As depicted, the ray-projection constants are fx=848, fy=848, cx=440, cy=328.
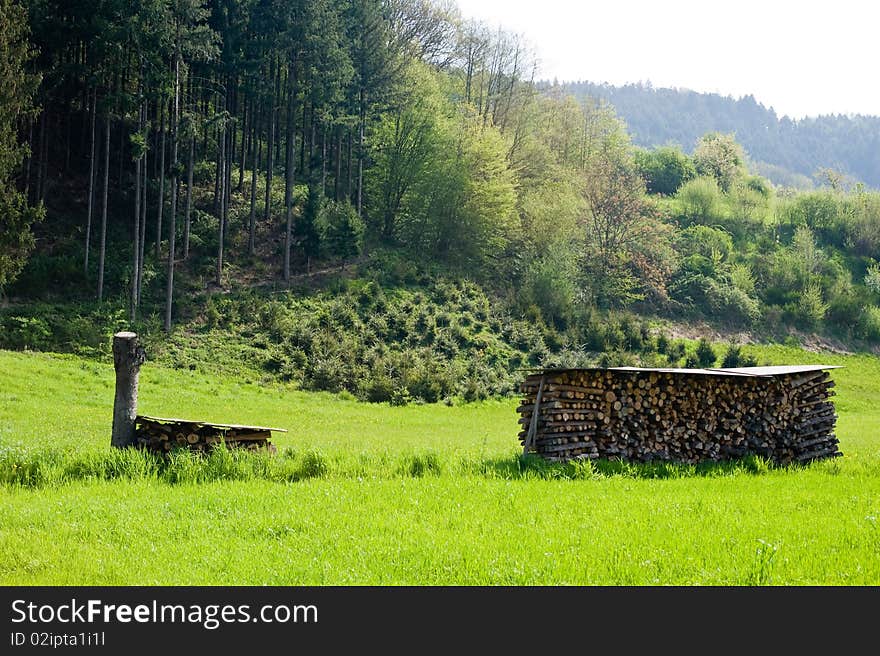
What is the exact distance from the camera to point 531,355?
4503 cm

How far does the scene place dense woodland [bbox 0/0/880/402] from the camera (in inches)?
1433

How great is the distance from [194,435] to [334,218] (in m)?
34.3

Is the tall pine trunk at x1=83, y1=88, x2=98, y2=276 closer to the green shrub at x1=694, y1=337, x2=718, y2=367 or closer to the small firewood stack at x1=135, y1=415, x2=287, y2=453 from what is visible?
the small firewood stack at x1=135, y1=415, x2=287, y2=453

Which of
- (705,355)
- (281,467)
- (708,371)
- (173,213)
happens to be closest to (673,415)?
(708,371)

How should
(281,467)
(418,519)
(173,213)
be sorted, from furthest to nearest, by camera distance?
(173,213)
(281,467)
(418,519)

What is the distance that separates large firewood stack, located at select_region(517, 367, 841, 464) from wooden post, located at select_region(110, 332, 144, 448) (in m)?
6.91

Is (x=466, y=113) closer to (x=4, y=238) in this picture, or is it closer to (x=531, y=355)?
(x=531, y=355)

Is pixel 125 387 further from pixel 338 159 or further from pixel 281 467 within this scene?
pixel 338 159

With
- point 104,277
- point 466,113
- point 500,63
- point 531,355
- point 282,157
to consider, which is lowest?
point 531,355

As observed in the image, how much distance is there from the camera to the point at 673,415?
52.6 feet

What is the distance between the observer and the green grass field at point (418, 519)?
26.6 feet

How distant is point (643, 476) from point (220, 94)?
3600cm
